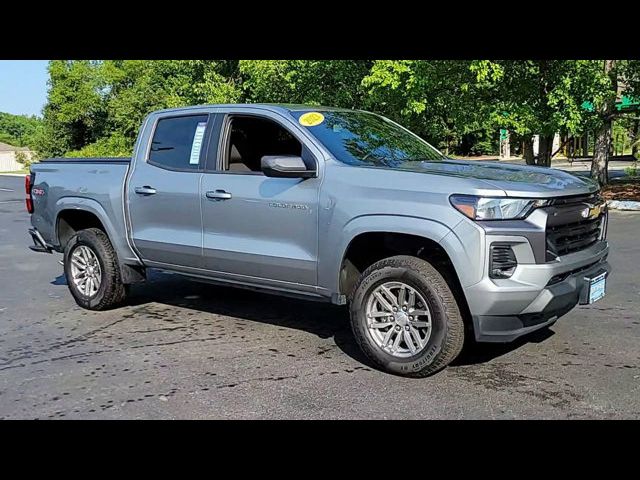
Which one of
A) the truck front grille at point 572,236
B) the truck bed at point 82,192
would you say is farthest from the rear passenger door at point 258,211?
the truck front grille at point 572,236

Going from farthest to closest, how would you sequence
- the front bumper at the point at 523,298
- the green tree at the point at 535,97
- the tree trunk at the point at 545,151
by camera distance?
the tree trunk at the point at 545,151 < the green tree at the point at 535,97 < the front bumper at the point at 523,298

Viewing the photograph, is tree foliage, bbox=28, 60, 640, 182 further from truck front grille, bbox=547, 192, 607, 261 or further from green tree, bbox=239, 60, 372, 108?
truck front grille, bbox=547, 192, 607, 261

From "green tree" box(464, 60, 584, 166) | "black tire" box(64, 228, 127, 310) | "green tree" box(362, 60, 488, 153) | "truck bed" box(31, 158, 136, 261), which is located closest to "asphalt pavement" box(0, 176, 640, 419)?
"black tire" box(64, 228, 127, 310)

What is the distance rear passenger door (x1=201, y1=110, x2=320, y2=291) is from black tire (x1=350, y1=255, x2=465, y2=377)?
1.67ft

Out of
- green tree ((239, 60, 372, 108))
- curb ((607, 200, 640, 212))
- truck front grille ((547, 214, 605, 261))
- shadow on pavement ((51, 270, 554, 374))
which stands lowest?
shadow on pavement ((51, 270, 554, 374))

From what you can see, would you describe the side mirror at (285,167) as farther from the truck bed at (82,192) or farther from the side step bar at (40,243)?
the side step bar at (40,243)

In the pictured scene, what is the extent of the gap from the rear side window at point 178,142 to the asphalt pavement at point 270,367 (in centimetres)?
154

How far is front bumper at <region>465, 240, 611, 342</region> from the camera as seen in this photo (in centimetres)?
412

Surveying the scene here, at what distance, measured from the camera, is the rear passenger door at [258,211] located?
4.95 metres

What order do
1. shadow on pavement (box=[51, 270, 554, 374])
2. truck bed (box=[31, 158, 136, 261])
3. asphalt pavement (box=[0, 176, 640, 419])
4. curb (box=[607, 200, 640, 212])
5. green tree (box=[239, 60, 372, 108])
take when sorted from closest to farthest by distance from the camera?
asphalt pavement (box=[0, 176, 640, 419]) → shadow on pavement (box=[51, 270, 554, 374]) → truck bed (box=[31, 158, 136, 261]) → curb (box=[607, 200, 640, 212]) → green tree (box=[239, 60, 372, 108])

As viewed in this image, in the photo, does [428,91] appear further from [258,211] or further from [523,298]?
[523,298]

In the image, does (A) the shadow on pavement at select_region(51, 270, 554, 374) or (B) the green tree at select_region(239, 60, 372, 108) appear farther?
(B) the green tree at select_region(239, 60, 372, 108)
